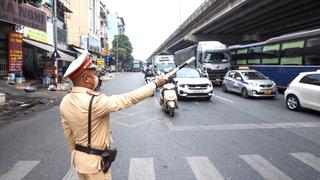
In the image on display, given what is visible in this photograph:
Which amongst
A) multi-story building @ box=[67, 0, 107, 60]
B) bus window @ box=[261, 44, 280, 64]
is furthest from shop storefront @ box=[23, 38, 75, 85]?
multi-story building @ box=[67, 0, 107, 60]

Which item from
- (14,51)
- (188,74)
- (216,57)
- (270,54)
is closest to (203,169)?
(188,74)

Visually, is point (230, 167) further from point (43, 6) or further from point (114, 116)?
point (43, 6)

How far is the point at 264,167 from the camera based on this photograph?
5750mm

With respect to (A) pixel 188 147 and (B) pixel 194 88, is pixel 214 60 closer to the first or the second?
(B) pixel 194 88

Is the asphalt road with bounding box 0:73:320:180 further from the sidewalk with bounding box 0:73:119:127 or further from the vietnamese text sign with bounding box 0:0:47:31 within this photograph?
the vietnamese text sign with bounding box 0:0:47:31

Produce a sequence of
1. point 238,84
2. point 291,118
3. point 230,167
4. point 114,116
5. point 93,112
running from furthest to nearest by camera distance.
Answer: point 238,84
point 114,116
point 291,118
point 230,167
point 93,112

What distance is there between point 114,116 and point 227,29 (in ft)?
100

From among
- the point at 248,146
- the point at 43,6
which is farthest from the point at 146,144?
the point at 43,6

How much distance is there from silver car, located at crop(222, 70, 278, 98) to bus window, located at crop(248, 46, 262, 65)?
14.3ft

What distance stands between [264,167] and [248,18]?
1072 inches

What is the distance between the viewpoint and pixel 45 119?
445 inches

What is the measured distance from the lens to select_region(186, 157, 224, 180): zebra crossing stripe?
17.3 ft

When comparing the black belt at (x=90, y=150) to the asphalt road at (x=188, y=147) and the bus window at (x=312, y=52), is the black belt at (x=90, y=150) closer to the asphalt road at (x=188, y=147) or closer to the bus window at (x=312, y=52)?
the asphalt road at (x=188, y=147)

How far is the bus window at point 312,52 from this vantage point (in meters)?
16.9
